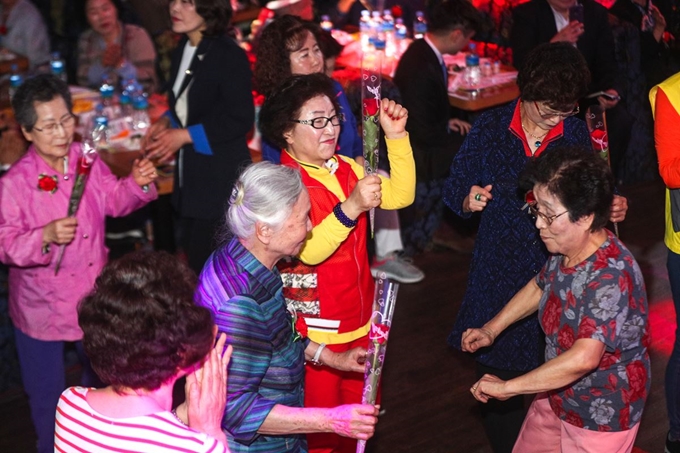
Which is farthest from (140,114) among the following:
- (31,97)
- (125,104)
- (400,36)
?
(400,36)

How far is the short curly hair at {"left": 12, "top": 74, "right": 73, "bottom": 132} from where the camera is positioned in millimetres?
3656

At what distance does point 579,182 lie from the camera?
2781 millimetres

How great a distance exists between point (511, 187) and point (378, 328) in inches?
40.5

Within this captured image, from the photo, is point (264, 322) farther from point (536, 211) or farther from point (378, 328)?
point (536, 211)

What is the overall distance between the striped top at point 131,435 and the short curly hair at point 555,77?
1.79 meters

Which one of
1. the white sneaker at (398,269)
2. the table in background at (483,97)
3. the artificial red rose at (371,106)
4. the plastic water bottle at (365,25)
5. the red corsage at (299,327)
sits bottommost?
the white sneaker at (398,269)

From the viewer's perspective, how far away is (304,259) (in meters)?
3.23

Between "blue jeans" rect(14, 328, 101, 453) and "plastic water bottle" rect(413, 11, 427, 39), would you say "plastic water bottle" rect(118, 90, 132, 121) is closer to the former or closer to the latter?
"blue jeans" rect(14, 328, 101, 453)

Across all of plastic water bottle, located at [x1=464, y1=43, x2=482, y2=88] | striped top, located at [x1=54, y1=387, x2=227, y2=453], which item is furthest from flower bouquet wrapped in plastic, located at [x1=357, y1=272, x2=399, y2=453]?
plastic water bottle, located at [x1=464, y1=43, x2=482, y2=88]

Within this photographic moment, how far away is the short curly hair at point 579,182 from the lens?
109 inches

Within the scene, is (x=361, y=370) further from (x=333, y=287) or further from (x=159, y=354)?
(x=159, y=354)

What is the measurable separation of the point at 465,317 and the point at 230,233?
118cm

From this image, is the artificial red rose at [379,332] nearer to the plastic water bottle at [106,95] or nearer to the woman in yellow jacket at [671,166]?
the woman in yellow jacket at [671,166]

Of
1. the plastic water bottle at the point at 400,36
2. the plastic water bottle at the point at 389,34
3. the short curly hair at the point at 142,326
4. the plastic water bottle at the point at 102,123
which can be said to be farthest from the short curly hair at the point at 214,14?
the plastic water bottle at the point at 400,36
